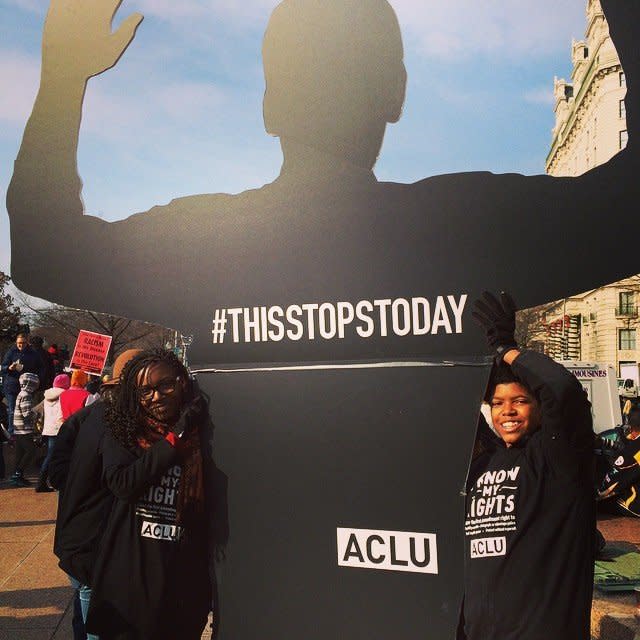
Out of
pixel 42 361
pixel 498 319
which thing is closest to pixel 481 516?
pixel 498 319

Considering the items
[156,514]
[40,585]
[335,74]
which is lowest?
[40,585]

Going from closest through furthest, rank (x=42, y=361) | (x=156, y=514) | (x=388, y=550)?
(x=388, y=550) → (x=156, y=514) → (x=42, y=361)

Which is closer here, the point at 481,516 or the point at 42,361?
the point at 481,516

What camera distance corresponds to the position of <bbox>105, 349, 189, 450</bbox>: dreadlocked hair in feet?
8.13

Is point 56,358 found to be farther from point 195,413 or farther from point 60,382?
point 195,413

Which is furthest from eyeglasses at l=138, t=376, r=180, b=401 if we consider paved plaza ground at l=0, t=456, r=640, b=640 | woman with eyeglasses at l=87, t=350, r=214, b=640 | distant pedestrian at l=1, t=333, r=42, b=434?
distant pedestrian at l=1, t=333, r=42, b=434

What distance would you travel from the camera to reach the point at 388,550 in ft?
5.33

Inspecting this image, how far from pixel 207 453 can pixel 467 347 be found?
0.74 meters

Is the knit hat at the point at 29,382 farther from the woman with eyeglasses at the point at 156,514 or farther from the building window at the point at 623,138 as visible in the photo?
the building window at the point at 623,138

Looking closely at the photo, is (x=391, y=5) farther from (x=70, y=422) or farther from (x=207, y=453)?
(x=70, y=422)

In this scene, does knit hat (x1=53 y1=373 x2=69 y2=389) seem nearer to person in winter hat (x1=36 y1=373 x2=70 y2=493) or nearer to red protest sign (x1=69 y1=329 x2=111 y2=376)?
person in winter hat (x1=36 y1=373 x2=70 y2=493)

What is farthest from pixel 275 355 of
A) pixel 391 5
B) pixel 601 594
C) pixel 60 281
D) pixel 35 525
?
pixel 35 525

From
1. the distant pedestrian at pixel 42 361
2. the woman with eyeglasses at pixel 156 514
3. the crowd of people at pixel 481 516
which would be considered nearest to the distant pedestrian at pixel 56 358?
the distant pedestrian at pixel 42 361

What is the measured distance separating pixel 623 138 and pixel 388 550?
1.04 m
